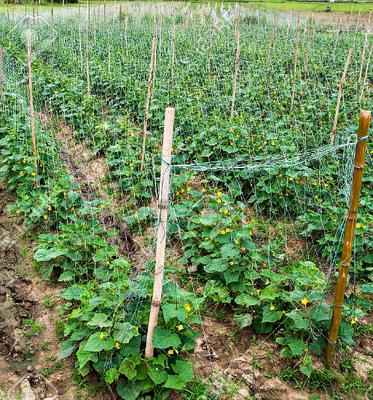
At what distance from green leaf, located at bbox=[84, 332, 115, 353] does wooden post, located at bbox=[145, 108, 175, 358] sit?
0.28 meters

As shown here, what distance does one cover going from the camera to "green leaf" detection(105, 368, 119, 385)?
10.9ft

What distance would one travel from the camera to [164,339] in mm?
3385

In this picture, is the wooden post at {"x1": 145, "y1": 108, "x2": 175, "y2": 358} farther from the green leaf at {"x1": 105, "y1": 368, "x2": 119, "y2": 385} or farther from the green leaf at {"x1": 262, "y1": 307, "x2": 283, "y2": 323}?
the green leaf at {"x1": 262, "y1": 307, "x2": 283, "y2": 323}

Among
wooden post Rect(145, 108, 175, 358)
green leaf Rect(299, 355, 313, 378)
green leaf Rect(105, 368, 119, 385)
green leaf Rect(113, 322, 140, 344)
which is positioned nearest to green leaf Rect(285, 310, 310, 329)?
green leaf Rect(299, 355, 313, 378)

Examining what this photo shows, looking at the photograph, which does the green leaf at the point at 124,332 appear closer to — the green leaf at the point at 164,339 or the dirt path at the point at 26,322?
the green leaf at the point at 164,339

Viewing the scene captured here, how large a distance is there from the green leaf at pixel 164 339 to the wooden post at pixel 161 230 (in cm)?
4

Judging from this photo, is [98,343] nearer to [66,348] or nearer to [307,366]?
[66,348]

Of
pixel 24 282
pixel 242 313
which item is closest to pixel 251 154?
pixel 242 313

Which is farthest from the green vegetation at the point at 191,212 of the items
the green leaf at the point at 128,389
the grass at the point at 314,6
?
the grass at the point at 314,6

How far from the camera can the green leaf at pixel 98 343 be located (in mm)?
3311

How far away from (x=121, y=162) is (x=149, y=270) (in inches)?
125

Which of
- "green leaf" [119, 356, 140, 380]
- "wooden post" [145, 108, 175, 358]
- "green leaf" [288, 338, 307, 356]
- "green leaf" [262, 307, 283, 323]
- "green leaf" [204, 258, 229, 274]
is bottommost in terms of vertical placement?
"green leaf" [288, 338, 307, 356]

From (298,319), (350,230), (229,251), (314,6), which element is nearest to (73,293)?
(229,251)

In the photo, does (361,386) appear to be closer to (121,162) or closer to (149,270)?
(149,270)
